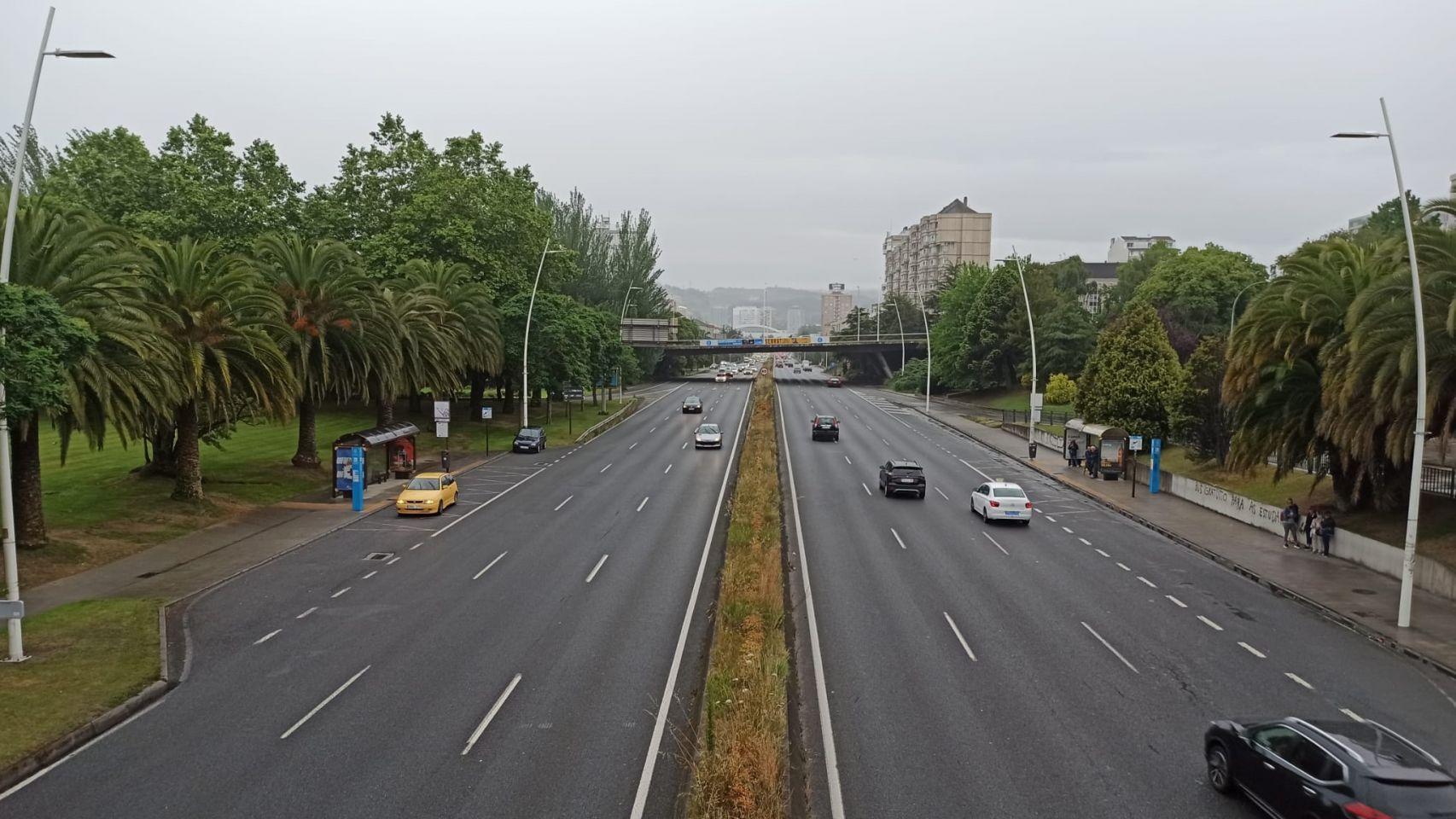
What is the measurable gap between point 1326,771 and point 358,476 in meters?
31.6

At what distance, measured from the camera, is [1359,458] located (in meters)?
25.8

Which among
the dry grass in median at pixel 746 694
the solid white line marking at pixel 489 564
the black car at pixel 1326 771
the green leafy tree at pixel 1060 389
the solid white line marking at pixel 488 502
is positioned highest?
the green leafy tree at pixel 1060 389

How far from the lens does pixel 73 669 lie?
51.8ft

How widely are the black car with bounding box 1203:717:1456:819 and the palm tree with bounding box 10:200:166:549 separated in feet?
84.3

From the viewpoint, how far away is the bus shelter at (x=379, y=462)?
35.6 m

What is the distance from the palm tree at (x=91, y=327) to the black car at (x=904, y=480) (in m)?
25.7

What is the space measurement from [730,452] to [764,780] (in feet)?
133

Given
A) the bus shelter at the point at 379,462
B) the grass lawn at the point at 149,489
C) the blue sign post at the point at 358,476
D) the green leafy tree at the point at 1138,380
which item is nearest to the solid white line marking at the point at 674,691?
the blue sign post at the point at 358,476

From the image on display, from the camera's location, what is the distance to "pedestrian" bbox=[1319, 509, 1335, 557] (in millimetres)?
26672

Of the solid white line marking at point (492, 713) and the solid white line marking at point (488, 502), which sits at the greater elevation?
the solid white line marking at point (492, 713)

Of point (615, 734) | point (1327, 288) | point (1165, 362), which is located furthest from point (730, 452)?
point (615, 734)

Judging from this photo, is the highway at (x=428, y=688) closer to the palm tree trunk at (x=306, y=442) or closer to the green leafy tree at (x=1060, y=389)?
the palm tree trunk at (x=306, y=442)

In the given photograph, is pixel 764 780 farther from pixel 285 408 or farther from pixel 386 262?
pixel 386 262

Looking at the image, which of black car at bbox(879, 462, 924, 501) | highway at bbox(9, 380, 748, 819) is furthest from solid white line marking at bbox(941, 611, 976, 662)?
black car at bbox(879, 462, 924, 501)
